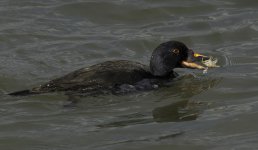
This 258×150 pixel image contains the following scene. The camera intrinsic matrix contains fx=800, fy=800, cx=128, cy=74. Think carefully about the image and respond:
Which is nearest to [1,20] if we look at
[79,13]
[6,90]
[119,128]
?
[79,13]

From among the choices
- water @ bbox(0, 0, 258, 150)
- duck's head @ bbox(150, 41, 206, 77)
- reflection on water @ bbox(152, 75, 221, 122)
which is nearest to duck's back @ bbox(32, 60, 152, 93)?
water @ bbox(0, 0, 258, 150)

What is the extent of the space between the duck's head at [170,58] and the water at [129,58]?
Answer: 280 millimetres

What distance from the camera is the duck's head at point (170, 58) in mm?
11922

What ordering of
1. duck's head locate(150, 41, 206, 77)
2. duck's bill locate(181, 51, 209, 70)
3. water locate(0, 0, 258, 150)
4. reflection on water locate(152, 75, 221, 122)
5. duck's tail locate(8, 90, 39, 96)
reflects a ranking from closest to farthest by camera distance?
1. water locate(0, 0, 258, 150)
2. reflection on water locate(152, 75, 221, 122)
3. duck's tail locate(8, 90, 39, 96)
4. duck's head locate(150, 41, 206, 77)
5. duck's bill locate(181, 51, 209, 70)

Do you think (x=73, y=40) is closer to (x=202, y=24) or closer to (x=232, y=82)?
(x=202, y=24)

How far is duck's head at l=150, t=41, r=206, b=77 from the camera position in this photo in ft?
39.1

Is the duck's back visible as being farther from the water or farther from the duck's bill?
the duck's bill

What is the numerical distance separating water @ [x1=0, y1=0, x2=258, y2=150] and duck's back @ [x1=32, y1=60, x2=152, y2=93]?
5.9 inches

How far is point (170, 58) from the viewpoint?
11953 millimetres

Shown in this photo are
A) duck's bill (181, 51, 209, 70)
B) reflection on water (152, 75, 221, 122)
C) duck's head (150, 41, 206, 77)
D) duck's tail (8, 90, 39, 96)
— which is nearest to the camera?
reflection on water (152, 75, 221, 122)

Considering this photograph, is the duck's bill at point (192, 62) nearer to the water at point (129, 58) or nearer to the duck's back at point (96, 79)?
the water at point (129, 58)

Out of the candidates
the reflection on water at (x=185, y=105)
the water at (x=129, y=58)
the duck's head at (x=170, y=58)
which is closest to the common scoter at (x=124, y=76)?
the duck's head at (x=170, y=58)

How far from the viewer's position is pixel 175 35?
14469 mm

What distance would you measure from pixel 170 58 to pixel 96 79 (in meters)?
1.25
